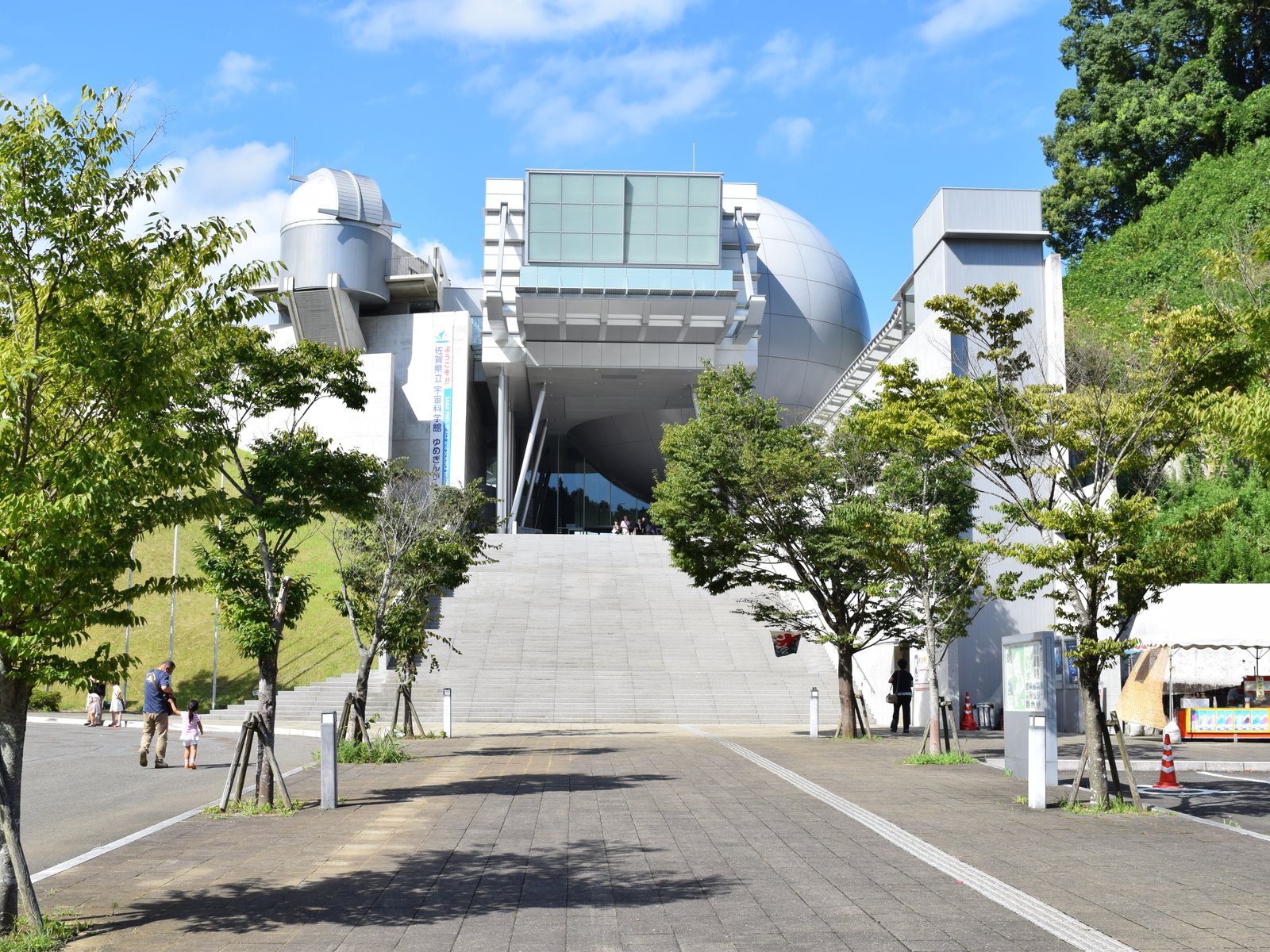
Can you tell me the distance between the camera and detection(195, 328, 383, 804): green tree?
12797 mm

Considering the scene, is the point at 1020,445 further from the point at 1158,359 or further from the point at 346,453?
the point at 346,453

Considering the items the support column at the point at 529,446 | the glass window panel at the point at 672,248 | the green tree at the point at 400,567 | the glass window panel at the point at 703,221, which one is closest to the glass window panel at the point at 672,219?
the glass window panel at the point at 703,221

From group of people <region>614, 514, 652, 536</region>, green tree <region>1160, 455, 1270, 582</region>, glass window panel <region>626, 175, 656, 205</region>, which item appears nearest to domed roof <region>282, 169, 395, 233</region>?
glass window panel <region>626, 175, 656, 205</region>

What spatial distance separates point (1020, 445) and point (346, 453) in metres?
8.14

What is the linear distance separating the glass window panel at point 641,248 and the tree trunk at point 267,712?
3857 centimetres

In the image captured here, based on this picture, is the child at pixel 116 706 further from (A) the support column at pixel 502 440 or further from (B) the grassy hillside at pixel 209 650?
(A) the support column at pixel 502 440

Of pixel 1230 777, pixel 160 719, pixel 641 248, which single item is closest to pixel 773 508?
pixel 1230 777

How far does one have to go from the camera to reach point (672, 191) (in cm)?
5038

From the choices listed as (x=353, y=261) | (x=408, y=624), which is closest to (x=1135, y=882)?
(x=408, y=624)

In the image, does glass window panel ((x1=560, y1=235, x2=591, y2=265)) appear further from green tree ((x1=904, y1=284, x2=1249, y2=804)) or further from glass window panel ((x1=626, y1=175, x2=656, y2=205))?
green tree ((x1=904, y1=284, x2=1249, y2=804))

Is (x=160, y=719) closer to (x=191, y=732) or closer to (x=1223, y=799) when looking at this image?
(x=191, y=732)

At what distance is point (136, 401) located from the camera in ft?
22.7

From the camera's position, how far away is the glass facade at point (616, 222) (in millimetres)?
49594

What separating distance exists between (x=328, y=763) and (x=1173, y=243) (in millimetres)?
38949
